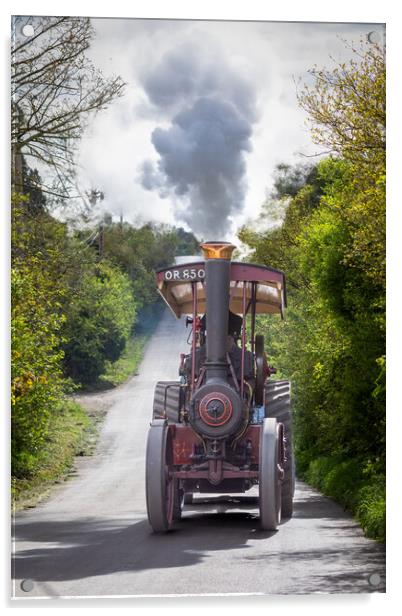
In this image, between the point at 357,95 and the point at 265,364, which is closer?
the point at 357,95

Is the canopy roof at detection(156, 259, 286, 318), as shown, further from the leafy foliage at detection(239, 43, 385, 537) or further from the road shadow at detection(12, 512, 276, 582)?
the road shadow at detection(12, 512, 276, 582)

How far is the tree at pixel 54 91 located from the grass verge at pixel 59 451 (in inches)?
81.7

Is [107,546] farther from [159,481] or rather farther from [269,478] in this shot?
[269,478]

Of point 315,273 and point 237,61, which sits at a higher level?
point 237,61

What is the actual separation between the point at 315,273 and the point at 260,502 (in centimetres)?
227

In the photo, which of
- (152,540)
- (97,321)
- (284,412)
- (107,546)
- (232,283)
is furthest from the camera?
(284,412)

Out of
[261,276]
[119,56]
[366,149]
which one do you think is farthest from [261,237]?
[119,56]

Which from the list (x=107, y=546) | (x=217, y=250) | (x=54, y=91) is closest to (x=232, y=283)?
(x=217, y=250)

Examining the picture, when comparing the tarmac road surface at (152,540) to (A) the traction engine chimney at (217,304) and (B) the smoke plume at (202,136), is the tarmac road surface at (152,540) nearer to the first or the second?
(A) the traction engine chimney at (217,304)

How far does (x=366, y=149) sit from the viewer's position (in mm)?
11703

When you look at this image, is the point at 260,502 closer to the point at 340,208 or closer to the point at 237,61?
the point at 340,208

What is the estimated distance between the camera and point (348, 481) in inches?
514

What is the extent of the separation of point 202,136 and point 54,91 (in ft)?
4.64
